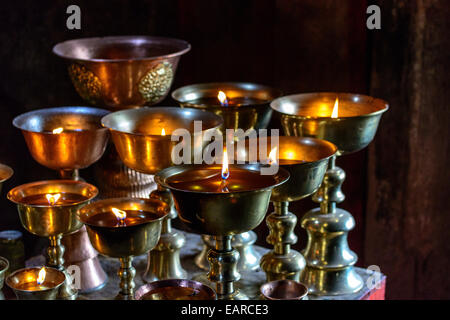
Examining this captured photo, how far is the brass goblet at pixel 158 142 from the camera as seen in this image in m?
1.69

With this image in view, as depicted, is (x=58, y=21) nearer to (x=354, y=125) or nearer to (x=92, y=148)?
(x=92, y=148)

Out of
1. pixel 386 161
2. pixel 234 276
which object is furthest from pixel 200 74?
pixel 234 276

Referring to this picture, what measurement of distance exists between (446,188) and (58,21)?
139 centimetres

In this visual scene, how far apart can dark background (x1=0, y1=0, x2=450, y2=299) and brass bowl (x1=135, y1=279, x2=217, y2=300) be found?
1096 millimetres

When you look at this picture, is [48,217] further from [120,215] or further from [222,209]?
[222,209]

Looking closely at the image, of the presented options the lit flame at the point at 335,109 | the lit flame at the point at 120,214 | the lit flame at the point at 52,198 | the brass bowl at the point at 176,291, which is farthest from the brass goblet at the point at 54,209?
the lit flame at the point at 335,109

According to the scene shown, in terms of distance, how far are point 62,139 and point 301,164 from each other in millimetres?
624

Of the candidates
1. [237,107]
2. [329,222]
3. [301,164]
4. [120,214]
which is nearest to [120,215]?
[120,214]

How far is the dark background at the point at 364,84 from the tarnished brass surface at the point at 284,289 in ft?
2.70


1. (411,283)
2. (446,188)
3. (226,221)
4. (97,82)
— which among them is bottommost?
(411,283)

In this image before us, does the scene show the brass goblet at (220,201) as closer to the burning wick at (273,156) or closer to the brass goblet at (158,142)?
the burning wick at (273,156)

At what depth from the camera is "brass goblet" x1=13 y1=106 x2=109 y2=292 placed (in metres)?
1.85

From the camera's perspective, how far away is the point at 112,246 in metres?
1.54

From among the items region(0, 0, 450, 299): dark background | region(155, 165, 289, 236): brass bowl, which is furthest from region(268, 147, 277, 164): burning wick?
region(0, 0, 450, 299): dark background
